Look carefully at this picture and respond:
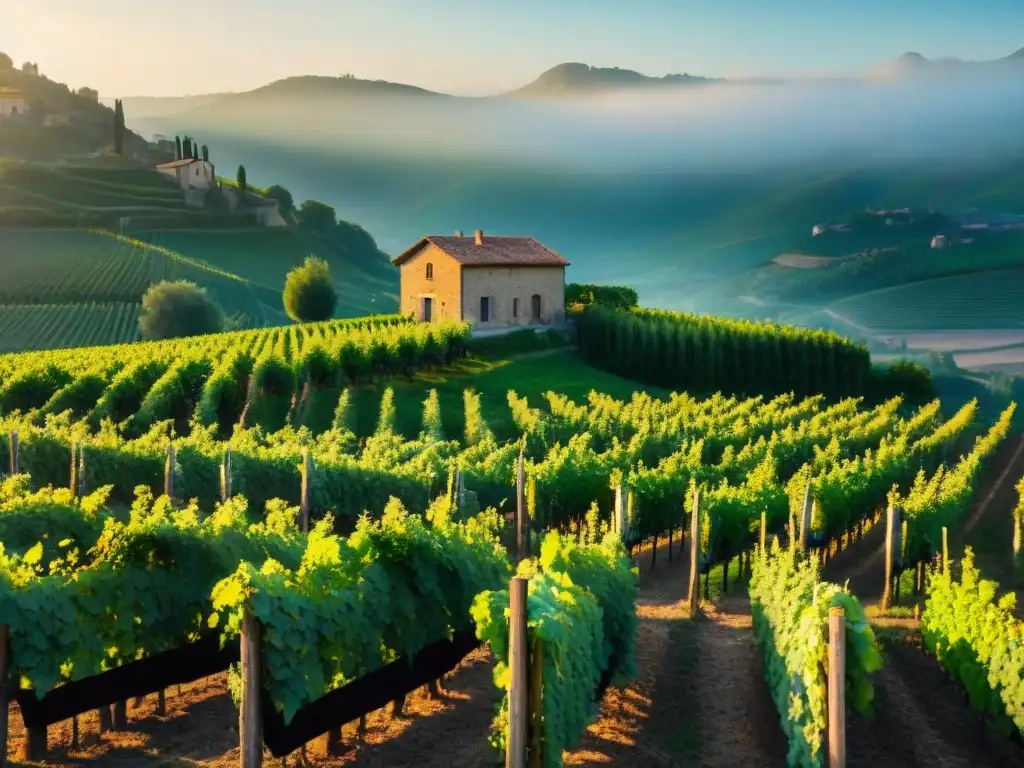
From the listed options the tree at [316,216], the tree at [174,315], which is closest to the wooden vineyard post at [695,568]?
the tree at [174,315]

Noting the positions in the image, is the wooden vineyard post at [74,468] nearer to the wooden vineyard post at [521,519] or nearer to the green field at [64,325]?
the wooden vineyard post at [521,519]

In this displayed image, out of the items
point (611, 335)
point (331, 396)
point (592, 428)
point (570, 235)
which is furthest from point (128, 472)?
point (570, 235)

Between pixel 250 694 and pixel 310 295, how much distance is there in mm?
56664

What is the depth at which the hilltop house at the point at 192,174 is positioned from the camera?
115125mm

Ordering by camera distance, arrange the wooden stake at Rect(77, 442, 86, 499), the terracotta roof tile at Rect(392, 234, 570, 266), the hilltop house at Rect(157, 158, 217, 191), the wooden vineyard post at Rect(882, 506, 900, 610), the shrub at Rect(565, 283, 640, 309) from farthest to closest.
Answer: the hilltop house at Rect(157, 158, 217, 191)
the shrub at Rect(565, 283, 640, 309)
the terracotta roof tile at Rect(392, 234, 570, 266)
the wooden stake at Rect(77, 442, 86, 499)
the wooden vineyard post at Rect(882, 506, 900, 610)

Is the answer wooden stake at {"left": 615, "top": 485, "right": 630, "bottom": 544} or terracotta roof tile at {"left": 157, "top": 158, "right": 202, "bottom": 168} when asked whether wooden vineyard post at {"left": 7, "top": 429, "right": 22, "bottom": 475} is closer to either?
wooden stake at {"left": 615, "top": 485, "right": 630, "bottom": 544}

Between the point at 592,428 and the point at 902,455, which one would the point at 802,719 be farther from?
the point at 592,428

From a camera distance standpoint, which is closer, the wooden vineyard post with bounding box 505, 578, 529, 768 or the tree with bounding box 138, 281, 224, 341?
the wooden vineyard post with bounding box 505, 578, 529, 768

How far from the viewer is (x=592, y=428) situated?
96.6ft

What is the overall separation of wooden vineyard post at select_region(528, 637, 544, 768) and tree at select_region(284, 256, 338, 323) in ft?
186

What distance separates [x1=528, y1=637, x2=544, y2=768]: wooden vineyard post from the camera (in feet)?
29.5

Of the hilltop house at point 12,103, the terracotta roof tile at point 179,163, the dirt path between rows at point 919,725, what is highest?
the hilltop house at point 12,103

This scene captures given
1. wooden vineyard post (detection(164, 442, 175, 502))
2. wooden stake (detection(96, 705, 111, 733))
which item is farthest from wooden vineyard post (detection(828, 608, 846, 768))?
wooden vineyard post (detection(164, 442, 175, 502))

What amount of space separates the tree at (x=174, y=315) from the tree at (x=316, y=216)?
57.8m
